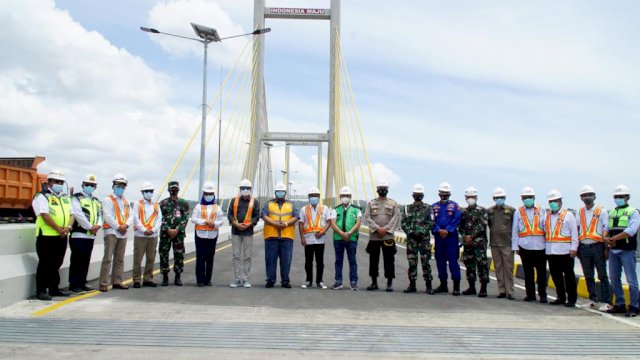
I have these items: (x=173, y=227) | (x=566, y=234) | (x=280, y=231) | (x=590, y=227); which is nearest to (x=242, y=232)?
(x=280, y=231)

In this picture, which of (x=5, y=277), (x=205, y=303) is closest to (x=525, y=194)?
(x=205, y=303)

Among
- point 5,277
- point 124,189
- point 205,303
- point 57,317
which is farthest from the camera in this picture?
point 124,189

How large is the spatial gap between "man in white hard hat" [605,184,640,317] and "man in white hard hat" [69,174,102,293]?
696 cm

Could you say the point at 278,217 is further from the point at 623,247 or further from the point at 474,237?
the point at 623,247

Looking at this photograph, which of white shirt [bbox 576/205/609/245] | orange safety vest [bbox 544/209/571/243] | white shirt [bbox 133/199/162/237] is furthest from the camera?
white shirt [bbox 133/199/162/237]

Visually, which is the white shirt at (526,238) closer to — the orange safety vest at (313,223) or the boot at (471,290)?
the boot at (471,290)

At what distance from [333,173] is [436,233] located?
955 inches

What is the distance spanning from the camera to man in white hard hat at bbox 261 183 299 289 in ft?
31.6

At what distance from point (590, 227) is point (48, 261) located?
7210mm

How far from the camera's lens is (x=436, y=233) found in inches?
375

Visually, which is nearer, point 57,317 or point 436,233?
point 57,317

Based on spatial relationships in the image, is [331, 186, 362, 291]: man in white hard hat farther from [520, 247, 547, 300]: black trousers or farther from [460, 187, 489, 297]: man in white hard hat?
[520, 247, 547, 300]: black trousers

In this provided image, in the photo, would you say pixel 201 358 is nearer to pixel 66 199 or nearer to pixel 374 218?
pixel 66 199

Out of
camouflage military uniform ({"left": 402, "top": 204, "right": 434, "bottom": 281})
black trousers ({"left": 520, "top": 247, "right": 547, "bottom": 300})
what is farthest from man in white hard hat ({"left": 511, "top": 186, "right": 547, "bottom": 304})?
camouflage military uniform ({"left": 402, "top": 204, "right": 434, "bottom": 281})
